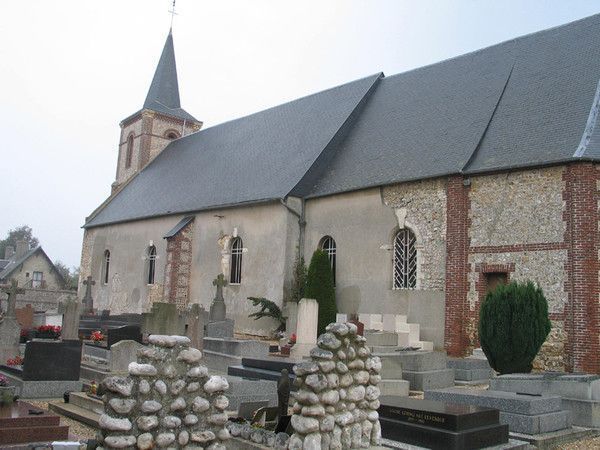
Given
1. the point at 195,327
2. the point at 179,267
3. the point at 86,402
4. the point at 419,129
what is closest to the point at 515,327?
the point at 195,327

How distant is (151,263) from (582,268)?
1709 cm

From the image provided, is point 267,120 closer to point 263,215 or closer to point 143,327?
point 263,215

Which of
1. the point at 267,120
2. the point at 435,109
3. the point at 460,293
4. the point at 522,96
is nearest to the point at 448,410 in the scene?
the point at 460,293

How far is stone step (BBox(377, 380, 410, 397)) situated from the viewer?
9289 mm

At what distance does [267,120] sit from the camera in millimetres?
24438

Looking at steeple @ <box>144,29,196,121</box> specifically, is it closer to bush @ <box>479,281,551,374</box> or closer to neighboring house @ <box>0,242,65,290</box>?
neighboring house @ <box>0,242,65,290</box>

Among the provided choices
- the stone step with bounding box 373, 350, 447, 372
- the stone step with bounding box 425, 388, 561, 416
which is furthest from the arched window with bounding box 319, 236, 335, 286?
the stone step with bounding box 425, 388, 561, 416

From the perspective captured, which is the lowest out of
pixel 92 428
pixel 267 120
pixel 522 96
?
pixel 92 428

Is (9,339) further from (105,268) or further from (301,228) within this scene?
(105,268)

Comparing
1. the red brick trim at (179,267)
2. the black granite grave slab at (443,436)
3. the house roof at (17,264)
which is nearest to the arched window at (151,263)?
the red brick trim at (179,267)

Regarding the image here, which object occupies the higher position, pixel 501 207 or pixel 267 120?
pixel 267 120

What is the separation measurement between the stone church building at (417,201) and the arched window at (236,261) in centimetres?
5

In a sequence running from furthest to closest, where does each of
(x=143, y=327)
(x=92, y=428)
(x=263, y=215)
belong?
1. (x=263, y=215)
2. (x=143, y=327)
3. (x=92, y=428)

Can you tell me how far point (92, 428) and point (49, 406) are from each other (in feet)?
4.89
